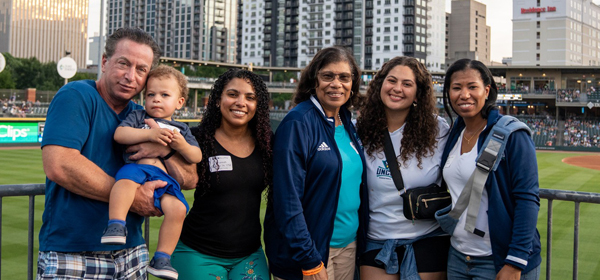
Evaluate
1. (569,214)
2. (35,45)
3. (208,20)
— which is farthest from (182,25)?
(569,214)

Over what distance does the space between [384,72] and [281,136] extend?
1298mm

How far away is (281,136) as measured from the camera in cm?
364

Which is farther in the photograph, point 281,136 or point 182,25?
point 182,25

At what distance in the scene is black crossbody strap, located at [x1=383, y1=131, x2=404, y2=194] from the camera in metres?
4.00

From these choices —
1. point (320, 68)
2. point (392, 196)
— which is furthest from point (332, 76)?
point (392, 196)

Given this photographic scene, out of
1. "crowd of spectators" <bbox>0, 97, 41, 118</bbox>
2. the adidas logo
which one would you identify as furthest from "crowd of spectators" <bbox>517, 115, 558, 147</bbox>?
the adidas logo

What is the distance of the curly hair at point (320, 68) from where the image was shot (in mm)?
3943

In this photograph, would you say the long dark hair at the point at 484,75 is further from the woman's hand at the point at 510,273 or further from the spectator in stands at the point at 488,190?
the woman's hand at the point at 510,273

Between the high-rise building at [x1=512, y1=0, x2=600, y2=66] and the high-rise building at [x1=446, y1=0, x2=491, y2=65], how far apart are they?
1672 inches

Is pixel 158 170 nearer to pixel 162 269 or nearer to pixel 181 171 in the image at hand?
pixel 181 171

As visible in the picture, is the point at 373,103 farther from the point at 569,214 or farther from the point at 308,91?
the point at 569,214

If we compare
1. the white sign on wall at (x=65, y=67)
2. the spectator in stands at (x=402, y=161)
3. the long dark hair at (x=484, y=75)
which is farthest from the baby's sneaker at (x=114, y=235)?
the white sign on wall at (x=65, y=67)

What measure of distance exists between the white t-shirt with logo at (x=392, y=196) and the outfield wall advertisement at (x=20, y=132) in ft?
126

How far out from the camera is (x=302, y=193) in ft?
11.9
